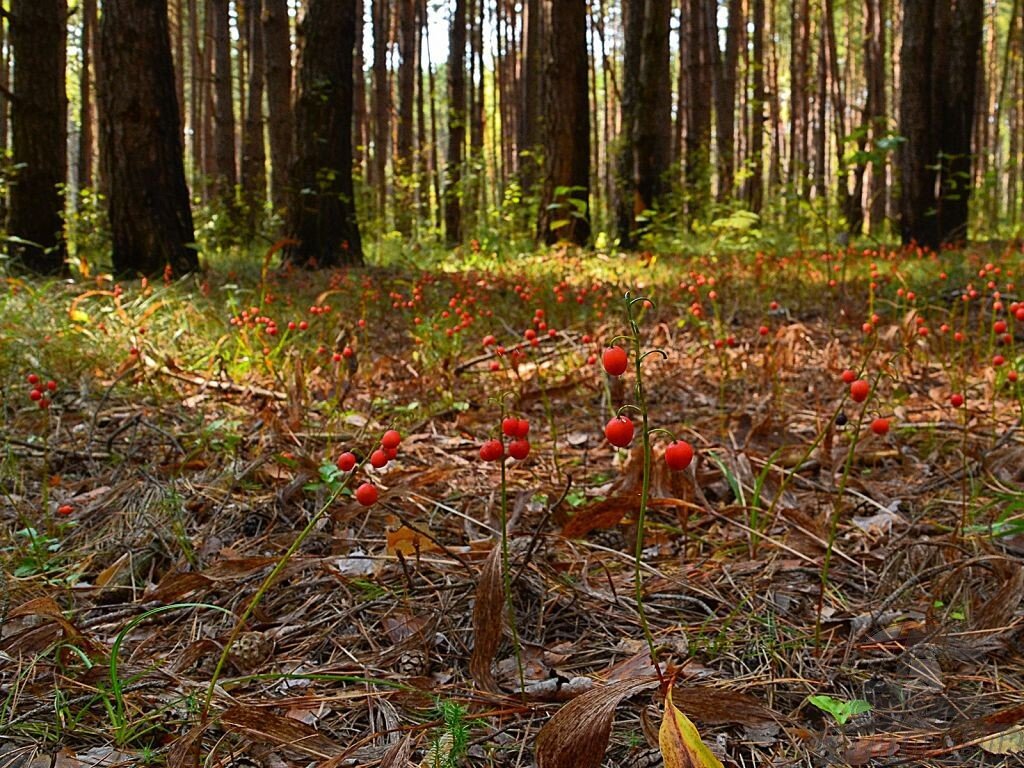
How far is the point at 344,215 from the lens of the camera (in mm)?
8211

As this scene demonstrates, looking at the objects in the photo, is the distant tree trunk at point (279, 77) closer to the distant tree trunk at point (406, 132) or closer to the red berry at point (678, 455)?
the distant tree trunk at point (406, 132)

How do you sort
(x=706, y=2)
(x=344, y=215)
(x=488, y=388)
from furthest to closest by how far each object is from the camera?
(x=706, y=2) → (x=344, y=215) → (x=488, y=388)

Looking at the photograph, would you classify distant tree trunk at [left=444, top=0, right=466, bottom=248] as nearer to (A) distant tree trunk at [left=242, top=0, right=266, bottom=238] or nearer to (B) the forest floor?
(A) distant tree trunk at [left=242, top=0, right=266, bottom=238]

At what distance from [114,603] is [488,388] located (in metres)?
2.09

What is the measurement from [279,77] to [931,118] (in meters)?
8.21

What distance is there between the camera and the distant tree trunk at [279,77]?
414 inches

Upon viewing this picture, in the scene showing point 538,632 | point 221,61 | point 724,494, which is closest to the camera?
point 538,632

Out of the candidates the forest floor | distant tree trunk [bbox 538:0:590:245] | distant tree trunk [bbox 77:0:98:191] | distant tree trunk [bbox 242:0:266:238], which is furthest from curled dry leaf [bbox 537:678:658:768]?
distant tree trunk [bbox 77:0:98:191]

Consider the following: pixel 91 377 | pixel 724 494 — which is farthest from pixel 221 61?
pixel 724 494

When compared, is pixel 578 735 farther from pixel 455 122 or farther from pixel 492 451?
pixel 455 122

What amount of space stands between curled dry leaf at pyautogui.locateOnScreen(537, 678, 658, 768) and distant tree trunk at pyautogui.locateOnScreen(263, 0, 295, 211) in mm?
9506

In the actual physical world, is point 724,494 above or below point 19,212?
below

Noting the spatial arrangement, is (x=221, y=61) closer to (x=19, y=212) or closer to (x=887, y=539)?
(x=19, y=212)

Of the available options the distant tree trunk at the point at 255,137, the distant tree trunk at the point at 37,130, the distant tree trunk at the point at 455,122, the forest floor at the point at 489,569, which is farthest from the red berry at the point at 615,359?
the distant tree trunk at the point at 255,137
